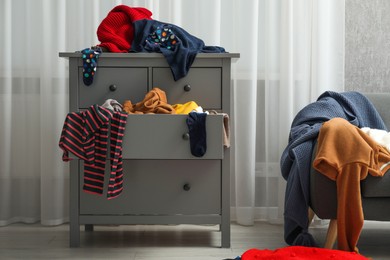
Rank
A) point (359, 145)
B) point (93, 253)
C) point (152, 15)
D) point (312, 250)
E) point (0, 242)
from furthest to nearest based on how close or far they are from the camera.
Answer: point (152, 15) < point (0, 242) < point (93, 253) < point (359, 145) < point (312, 250)

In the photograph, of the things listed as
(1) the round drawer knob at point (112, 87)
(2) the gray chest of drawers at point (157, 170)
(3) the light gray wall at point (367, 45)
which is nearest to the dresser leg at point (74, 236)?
(2) the gray chest of drawers at point (157, 170)

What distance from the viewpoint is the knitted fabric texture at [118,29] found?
8.89 feet

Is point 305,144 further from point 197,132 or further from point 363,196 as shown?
point 197,132

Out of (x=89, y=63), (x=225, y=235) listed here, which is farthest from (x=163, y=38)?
(x=225, y=235)

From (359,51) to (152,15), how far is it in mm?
1088

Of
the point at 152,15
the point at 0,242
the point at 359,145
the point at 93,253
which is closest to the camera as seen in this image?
the point at 359,145

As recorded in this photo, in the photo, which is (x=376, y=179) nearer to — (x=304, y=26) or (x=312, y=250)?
(x=312, y=250)

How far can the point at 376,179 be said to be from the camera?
2352 mm

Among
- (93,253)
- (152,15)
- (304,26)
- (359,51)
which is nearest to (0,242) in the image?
(93,253)

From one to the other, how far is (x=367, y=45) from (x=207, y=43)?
0.84 meters

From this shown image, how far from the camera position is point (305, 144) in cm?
249

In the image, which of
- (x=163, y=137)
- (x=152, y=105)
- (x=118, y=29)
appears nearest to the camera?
(x=163, y=137)

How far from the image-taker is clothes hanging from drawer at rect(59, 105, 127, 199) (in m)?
2.37

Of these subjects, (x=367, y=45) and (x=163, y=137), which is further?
(x=367, y=45)
